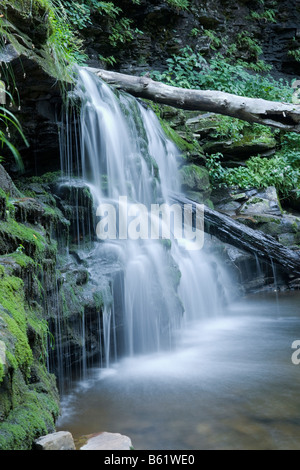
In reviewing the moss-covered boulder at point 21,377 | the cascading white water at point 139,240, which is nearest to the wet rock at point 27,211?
the moss-covered boulder at point 21,377

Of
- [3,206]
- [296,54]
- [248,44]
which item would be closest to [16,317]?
[3,206]

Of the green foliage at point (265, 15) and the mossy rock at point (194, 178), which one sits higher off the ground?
the green foliage at point (265, 15)

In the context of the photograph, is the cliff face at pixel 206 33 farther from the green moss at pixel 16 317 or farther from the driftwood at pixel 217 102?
the green moss at pixel 16 317

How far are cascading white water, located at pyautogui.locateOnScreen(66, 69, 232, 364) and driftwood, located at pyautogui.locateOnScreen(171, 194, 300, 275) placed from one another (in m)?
0.50

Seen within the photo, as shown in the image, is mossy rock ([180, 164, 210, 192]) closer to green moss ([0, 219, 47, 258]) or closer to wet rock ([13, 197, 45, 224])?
wet rock ([13, 197, 45, 224])

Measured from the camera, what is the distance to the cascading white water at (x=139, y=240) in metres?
4.95

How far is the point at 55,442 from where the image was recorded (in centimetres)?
212

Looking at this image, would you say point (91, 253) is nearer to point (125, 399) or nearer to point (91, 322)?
point (91, 322)

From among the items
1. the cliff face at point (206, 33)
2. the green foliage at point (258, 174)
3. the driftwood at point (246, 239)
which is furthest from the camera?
the cliff face at point (206, 33)

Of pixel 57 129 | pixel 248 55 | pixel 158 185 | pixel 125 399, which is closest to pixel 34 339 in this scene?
pixel 125 399

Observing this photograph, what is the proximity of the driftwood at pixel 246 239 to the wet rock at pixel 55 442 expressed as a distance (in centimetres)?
545

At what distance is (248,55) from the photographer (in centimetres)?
1452

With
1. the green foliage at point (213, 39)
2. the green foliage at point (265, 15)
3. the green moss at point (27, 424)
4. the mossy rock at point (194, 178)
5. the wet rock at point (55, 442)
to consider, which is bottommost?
the wet rock at point (55, 442)

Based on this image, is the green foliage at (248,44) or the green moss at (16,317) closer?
the green moss at (16,317)
